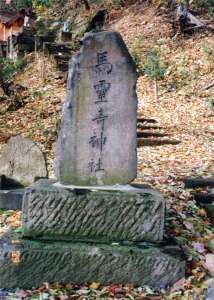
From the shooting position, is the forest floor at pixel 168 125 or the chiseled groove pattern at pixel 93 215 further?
the chiseled groove pattern at pixel 93 215

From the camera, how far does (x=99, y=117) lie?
3752 millimetres

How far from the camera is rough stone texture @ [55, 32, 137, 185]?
3.71 m

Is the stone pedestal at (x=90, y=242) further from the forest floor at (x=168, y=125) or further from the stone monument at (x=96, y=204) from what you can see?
the forest floor at (x=168, y=125)

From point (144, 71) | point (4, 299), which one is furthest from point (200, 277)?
point (144, 71)

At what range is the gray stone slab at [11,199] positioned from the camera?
5.32m

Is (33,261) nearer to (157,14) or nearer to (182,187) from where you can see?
(182,187)

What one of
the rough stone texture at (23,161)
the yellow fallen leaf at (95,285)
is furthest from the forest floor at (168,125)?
the rough stone texture at (23,161)

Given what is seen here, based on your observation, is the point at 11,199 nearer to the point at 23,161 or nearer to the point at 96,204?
the point at 23,161

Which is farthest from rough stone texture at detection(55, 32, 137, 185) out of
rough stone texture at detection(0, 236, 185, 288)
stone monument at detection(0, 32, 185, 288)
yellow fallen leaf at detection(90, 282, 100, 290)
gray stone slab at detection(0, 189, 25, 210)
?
gray stone slab at detection(0, 189, 25, 210)

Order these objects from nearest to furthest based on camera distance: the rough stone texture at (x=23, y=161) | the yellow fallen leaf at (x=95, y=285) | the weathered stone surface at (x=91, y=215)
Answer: the yellow fallen leaf at (x=95, y=285)
the weathered stone surface at (x=91, y=215)
the rough stone texture at (x=23, y=161)

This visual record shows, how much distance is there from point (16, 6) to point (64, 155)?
2820 cm

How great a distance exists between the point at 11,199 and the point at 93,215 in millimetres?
2177

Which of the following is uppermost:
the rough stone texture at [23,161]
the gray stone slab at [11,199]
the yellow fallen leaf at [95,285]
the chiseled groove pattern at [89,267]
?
the rough stone texture at [23,161]

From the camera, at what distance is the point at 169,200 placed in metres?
5.12
